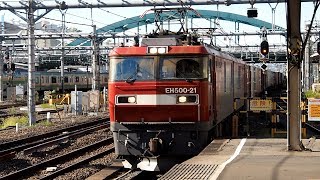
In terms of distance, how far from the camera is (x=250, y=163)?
8.54m

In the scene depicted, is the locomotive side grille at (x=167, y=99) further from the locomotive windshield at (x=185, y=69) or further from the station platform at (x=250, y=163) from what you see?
the station platform at (x=250, y=163)

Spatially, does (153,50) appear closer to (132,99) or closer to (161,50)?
(161,50)

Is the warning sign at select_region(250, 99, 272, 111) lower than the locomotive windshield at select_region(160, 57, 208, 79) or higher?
lower

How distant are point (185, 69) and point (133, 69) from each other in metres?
1.13

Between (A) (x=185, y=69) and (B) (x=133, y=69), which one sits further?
(B) (x=133, y=69)

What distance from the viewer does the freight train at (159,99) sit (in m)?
11.1

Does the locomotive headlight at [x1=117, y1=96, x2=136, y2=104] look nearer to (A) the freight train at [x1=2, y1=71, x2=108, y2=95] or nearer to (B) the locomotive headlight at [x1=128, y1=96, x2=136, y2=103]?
(B) the locomotive headlight at [x1=128, y1=96, x2=136, y2=103]

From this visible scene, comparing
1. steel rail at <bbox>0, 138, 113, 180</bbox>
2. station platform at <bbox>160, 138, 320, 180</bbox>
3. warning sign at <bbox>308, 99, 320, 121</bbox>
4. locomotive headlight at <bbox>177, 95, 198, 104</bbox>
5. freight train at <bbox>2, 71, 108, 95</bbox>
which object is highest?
freight train at <bbox>2, 71, 108, 95</bbox>

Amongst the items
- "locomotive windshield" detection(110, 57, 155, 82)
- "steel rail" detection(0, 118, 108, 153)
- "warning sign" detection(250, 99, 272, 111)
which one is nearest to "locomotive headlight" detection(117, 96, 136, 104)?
"locomotive windshield" detection(110, 57, 155, 82)

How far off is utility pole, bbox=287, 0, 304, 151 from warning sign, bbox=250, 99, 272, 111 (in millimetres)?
5117

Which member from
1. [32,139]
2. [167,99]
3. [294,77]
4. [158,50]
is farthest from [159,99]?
[32,139]

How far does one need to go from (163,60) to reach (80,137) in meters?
9.49

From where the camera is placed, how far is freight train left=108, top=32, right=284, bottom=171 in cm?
1109

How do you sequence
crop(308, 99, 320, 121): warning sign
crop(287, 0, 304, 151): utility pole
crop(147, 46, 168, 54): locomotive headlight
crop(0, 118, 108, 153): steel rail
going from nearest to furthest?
crop(287, 0, 304, 151): utility pole → crop(147, 46, 168, 54): locomotive headlight → crop(308, 99, 320, 121): warning sign → crop(0, 118, 108, 153): steel rail
